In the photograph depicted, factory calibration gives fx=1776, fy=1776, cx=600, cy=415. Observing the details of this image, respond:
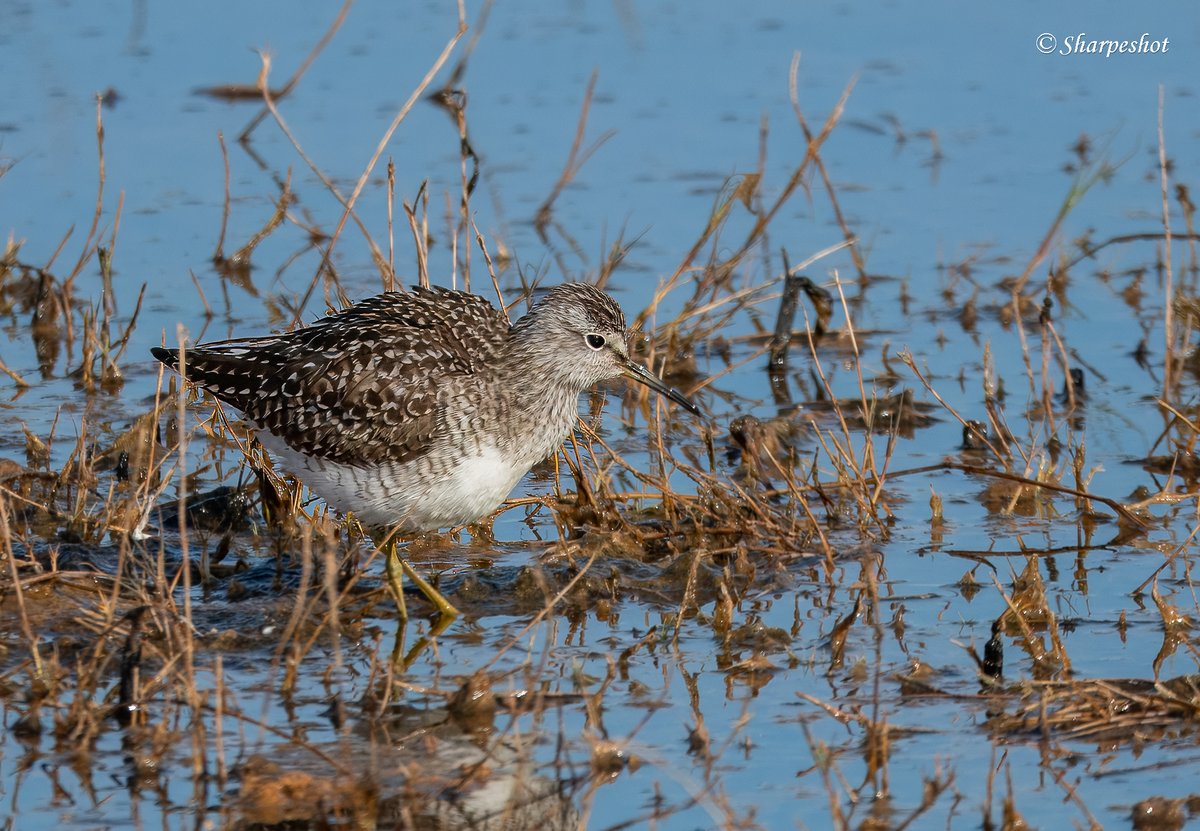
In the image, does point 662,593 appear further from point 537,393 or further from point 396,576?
point 396,576

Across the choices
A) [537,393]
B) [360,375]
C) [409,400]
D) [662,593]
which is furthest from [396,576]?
[662,593]

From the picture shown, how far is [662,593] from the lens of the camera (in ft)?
25.8

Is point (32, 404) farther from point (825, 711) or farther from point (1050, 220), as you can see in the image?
point (1050, 220)

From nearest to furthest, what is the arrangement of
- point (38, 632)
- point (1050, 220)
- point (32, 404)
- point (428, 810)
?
point (428, 810)
point (38, 632)
point (32, 404)
point (1050, 220)

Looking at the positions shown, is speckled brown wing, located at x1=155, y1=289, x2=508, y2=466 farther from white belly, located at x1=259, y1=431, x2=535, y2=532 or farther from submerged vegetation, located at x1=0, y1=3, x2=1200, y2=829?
submerged vegetation, located at x1=0, y1=3, x2=1200, y2=829

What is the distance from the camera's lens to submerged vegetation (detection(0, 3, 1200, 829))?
19.7 ft

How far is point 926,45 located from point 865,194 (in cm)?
303

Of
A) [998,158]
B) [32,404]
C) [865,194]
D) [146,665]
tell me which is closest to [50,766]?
[146,665]

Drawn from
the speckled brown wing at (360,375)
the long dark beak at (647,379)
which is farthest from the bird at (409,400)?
the long dark beak at (647,379)

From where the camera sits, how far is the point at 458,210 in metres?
12.8

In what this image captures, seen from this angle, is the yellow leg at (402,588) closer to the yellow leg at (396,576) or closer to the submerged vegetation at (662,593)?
the yellow leg at (396,576)

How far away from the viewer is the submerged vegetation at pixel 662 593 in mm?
5996

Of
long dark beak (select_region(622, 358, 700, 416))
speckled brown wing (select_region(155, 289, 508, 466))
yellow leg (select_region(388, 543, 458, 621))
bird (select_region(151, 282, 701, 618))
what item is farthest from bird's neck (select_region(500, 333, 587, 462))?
yellow leg (select_region(388, 543, 458, 621))

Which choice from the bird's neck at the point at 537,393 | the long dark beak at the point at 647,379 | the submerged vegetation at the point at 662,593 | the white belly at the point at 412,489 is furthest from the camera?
the long dark beak at the point at 647,379
